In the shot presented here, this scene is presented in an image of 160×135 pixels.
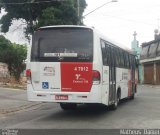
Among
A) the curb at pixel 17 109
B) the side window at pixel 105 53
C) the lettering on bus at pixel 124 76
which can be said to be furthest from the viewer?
the lettering on bus at pixel 124 76

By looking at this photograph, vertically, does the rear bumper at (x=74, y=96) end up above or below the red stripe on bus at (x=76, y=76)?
below

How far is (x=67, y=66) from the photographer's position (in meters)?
14.6

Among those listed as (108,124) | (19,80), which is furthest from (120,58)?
(19,80)

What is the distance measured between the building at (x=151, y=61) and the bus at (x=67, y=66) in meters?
40.5

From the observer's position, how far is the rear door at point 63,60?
14562 mm

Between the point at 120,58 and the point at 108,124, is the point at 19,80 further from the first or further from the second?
the point at 108,124

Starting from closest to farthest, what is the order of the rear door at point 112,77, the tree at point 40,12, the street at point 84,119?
the street at point 84,119 < the rear door at point 112,77 < the tree at point 40,12

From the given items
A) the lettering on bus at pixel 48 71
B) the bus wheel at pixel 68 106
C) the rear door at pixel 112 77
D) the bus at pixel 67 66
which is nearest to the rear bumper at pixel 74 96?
the bus at pixel 67 66

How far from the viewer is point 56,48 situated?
14.9 m

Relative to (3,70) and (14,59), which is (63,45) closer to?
(14,59)

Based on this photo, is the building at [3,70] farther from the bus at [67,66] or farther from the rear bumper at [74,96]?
the rear bumper at [74,96]

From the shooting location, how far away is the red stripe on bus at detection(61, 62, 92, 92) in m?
14.5

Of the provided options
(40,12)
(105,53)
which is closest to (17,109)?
(105,53)

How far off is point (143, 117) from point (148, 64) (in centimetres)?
4516
